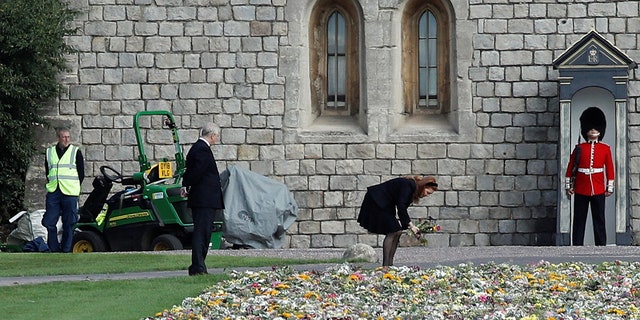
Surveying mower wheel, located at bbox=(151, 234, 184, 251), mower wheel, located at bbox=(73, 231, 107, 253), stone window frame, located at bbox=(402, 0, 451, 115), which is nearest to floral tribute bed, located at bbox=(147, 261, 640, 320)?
mower wheel, located at bbox=(151, 234, 184, 251)

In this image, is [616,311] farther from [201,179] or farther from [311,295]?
[201,179]

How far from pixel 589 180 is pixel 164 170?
18.8 ft

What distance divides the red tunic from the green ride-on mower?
4.99m

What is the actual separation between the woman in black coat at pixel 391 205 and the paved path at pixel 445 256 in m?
0.82

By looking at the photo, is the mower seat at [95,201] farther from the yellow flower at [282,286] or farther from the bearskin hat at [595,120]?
the yellow flower at [282,286]

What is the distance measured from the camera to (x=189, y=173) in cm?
1540

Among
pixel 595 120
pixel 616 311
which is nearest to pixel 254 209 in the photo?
pixel 595 120

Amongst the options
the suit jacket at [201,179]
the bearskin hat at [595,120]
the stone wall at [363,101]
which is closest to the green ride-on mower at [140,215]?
the stone wall at [363,101]

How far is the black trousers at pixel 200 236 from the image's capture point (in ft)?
50.4

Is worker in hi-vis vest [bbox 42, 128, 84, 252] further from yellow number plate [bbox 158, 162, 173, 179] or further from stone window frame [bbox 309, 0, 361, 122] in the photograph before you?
stone window frame [bbox 309, 0, 361, 122]

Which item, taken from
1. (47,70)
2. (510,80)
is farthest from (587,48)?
(47,70)

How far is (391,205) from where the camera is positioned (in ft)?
52.4

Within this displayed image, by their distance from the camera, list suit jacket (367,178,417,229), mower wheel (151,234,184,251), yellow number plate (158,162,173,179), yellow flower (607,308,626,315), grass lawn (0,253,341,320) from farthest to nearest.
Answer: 1. yellow number plate (158,162,173,179)
2. mower wheel (151,234,184,251)
3. suit jacket (367,178,417,229)
4. grass lawn (0,253,341,320)
5. yellow flower (607,308,626,315)

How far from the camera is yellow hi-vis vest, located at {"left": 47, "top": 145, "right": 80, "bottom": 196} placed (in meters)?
20.3
